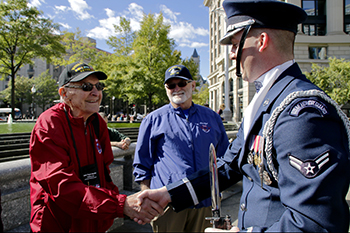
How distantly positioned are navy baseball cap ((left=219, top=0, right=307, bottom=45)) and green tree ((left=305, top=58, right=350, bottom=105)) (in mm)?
25656

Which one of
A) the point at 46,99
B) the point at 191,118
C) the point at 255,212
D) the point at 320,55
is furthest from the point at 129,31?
the point at 46,99

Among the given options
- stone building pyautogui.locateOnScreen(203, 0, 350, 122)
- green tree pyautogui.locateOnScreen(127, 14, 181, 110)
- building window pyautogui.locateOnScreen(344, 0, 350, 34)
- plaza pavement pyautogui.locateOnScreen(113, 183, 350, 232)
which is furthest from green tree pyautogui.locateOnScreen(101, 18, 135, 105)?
building window pyautogui.locateOnScreen(344, 0, 350, 34)

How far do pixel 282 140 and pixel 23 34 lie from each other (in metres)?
20.5

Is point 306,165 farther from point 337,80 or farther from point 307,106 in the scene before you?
point 337,80

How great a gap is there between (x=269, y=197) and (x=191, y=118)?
1850 mm

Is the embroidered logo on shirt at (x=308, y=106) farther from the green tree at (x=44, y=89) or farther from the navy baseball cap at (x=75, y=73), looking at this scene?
the green tree at (x=44, y=89)

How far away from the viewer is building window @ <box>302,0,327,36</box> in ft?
94.9

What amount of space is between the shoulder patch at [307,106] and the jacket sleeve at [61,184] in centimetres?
150

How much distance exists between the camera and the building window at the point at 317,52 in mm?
28781

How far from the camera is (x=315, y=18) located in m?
29.0

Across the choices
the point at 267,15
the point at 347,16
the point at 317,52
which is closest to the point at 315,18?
the point at 347,16

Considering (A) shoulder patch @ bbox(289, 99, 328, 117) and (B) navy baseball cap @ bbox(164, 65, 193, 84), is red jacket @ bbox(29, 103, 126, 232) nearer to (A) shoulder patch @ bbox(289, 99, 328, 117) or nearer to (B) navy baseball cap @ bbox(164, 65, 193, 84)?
(A) shoulder patch @ bbox(289, 99, 328, 117)

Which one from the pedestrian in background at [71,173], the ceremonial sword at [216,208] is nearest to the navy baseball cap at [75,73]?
the pedestrian in background at [71,173]

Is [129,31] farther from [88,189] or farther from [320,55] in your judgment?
[88,189]
